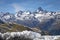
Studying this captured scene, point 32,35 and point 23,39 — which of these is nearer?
point 23,39

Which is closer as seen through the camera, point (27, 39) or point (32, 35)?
point (27, 39)

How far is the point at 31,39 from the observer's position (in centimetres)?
9900

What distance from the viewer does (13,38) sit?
9838 cm

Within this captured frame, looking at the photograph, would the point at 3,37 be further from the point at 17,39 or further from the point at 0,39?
the point at 17,39

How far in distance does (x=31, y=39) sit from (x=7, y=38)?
11571mm

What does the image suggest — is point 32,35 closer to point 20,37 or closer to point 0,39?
point 20,37

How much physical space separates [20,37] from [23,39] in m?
3.41

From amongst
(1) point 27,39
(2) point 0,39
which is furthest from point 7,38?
(1) point 27,39

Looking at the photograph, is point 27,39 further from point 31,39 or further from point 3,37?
point 3,37

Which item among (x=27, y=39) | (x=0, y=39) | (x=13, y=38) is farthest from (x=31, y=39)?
(x=0, y=39)

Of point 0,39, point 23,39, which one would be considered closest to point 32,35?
point 23,39

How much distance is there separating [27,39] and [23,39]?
2303 mm

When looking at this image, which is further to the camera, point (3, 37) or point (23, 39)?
point (3, 37)

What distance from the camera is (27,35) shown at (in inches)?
4126
